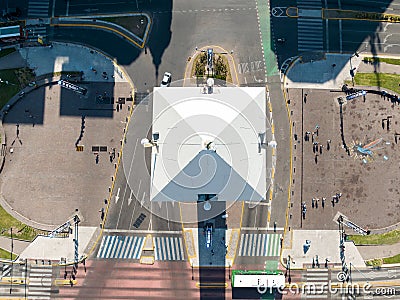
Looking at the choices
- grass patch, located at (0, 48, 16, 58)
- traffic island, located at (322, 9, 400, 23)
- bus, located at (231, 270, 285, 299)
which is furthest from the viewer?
traffic island, located at (322, 9, 400, 23)

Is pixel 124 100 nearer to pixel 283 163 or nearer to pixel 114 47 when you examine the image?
pixel 114 47

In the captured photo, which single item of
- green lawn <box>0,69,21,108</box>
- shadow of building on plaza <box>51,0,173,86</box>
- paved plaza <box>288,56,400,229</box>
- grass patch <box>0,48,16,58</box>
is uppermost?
shadow of building on plaza <box>51,0,173,86</box>

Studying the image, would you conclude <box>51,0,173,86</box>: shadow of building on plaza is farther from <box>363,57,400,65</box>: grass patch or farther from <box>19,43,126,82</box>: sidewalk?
<box>363,57,400,65</box>: grass patch

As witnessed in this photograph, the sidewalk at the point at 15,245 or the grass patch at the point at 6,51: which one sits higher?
the grass patch at the point at 6,51

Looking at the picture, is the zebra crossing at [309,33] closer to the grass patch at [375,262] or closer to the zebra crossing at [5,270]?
the grass patch at [375,262]

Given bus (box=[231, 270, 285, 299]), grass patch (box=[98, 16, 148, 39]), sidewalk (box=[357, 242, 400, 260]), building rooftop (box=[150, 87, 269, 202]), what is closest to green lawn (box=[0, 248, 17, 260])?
building rooftop (box=[150, 87, 269, 202])

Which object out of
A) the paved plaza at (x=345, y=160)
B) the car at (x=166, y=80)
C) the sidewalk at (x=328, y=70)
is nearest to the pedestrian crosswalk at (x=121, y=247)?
the car at (x=166, y=80)
